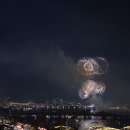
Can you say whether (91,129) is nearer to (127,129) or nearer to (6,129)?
(127,129)

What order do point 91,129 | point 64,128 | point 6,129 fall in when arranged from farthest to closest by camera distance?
point 64,128
point 91,129
point 6,129

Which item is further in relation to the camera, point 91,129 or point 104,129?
point 91,129

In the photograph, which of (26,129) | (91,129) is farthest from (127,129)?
(26,129)

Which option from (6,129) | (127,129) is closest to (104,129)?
(127,129)

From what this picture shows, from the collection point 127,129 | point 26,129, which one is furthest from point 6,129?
point 127,129

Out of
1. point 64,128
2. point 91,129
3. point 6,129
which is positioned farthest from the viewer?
point 64,128

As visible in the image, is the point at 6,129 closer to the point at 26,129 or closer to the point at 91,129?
the point at 26,129

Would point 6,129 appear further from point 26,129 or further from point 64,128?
point 64,128

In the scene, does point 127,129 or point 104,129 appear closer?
point 104,129
